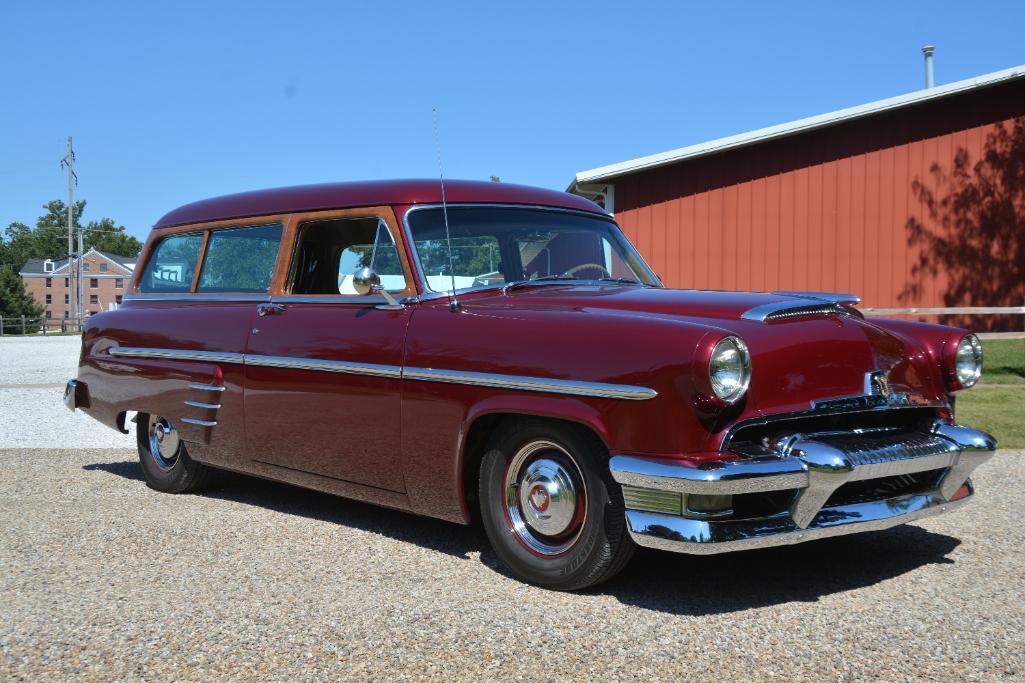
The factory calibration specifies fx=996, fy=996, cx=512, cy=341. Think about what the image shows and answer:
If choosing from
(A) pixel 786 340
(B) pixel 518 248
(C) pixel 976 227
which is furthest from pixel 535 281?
(C) pixel 976 227

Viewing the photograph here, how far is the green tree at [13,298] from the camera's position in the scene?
61312 millimetres

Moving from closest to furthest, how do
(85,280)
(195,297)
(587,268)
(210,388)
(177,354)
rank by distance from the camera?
(587,268)
(210,388)
(177,354)
(195,297)
(85,280)

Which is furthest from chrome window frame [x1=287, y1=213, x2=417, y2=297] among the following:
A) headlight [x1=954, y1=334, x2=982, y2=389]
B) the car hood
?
headlight [x1=954, y1=334, x2=982, y2=389]

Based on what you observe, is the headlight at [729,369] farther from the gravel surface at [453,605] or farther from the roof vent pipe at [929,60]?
the roof vent pipe at [929,60]

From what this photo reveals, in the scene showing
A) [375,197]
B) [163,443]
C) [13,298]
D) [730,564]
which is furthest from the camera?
[13,298]

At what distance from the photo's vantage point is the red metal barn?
46.1 feet

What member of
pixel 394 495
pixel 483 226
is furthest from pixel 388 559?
pixel 483 226

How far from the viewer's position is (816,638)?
3.21 metres

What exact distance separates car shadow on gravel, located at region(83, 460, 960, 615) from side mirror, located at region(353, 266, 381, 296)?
1186 millimetres

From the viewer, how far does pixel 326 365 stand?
14.7ft

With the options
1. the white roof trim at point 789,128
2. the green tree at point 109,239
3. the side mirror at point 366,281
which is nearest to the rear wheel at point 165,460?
the side mirror at point 366,281

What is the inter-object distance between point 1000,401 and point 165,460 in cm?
808

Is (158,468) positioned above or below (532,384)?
below

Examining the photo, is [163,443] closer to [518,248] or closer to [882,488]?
[518,248]
